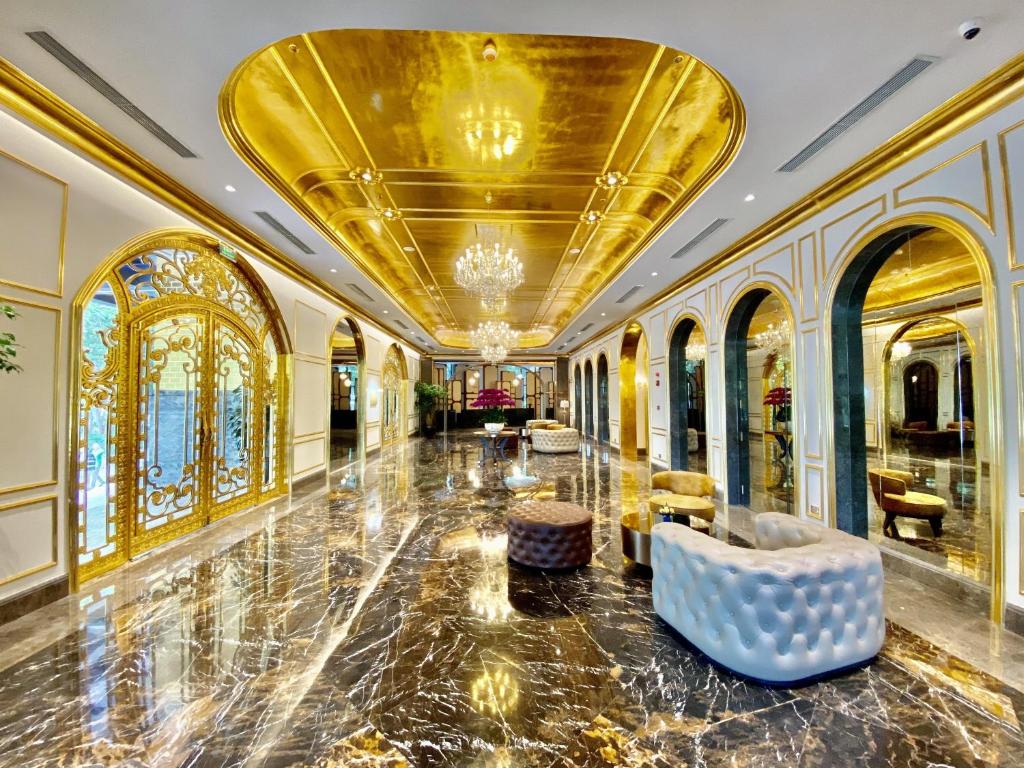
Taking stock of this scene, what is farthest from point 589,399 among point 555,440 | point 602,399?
point 555,440

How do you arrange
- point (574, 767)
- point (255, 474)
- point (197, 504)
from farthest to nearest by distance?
point (255, 474) → point (197, 504) → point (574, 767)

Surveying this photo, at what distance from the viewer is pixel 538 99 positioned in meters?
3.51

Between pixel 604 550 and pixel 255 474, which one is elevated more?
pixel 255 474

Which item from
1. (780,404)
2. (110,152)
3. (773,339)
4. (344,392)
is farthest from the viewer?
(344,392)

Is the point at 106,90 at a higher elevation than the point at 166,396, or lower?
higher

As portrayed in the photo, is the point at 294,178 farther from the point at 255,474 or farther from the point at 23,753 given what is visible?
the point at 23,753

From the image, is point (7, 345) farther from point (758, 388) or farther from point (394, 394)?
point (394, 394)

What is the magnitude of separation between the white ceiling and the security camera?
32 mm

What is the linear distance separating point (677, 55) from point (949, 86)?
177 centimetres

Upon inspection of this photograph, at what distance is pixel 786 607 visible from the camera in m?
2.30

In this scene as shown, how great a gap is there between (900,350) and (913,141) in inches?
89.8

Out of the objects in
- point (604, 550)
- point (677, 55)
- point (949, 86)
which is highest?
point (677, 55)

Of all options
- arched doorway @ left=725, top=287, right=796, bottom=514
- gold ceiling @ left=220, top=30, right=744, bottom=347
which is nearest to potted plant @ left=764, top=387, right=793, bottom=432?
arched doorway @ left=725, top=287, right=796, bottom=514

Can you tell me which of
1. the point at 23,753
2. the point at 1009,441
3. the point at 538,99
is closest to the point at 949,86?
the point at 1009,441
